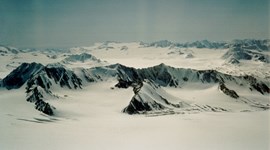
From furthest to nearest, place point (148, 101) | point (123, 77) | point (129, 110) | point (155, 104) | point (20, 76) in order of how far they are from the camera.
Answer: point (123, 77), point (20, 76), point (155, 104), point (148, 101), point (129, 110)

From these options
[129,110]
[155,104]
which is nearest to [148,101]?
[155,104]

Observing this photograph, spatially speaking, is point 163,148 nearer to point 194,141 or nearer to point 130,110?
point 194,141

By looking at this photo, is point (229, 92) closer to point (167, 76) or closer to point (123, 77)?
point (167, 76)

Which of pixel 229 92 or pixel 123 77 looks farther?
pixel 123 77

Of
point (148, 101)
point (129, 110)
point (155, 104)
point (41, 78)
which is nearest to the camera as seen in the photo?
point (129, 110)

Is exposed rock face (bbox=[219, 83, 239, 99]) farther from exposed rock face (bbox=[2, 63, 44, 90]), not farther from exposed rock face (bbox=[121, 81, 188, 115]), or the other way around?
exposed rock face (bbox=[2, 63, 44, 90])

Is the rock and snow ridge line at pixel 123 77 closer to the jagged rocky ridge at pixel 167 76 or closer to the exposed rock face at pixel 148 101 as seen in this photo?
the jagged rocky ridge at pixel 167 76

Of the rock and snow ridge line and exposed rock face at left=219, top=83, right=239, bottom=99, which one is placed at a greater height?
the rock and snow ridge line

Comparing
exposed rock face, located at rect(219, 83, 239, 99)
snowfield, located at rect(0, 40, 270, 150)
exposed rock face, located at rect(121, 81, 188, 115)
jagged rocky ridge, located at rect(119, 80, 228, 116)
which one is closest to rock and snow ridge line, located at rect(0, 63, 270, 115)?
exposed rock face, located at rect(219, 83, 239, 99)
